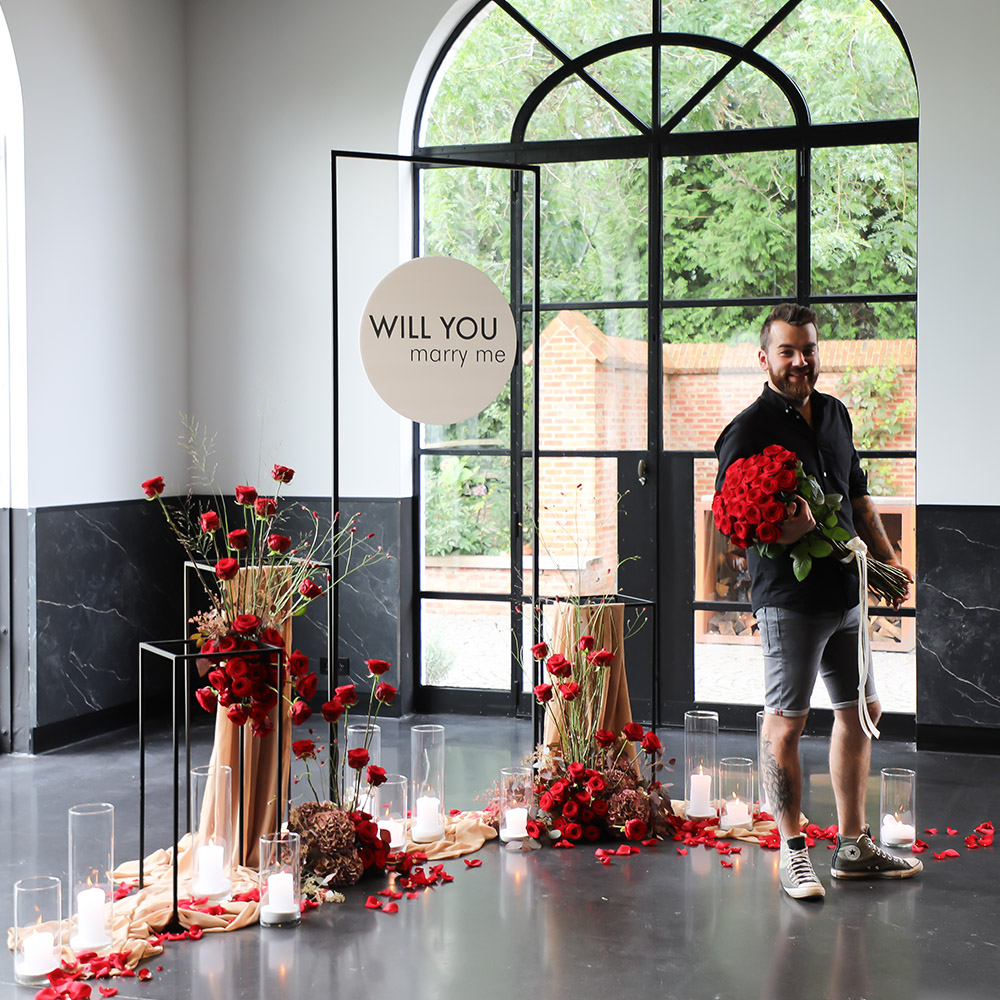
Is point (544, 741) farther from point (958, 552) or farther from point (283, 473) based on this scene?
point (958, 552)

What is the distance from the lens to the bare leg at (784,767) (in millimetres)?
3492

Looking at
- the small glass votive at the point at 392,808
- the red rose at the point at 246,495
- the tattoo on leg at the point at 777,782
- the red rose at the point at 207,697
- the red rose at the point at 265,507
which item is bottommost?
the small glass votive at the point at 392,808

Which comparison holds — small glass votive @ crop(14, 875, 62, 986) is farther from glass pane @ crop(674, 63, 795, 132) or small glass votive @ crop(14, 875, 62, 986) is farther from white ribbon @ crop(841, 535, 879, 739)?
glass pane @ crop(674, 63, 795, 132)

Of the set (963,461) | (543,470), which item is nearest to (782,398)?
(963,461)

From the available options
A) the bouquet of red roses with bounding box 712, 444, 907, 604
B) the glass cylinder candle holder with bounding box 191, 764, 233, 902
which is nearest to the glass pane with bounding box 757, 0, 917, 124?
the bouquet of red roses with bounding box 712, 444, 907, 604

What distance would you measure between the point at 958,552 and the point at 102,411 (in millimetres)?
3769

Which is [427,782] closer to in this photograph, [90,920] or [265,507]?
[265,507]

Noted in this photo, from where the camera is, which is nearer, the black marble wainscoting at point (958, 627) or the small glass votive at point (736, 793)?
the small glass votive at point (736, 793)

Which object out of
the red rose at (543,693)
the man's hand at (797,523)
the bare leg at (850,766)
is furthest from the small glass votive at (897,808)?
the red rose at (543,693)

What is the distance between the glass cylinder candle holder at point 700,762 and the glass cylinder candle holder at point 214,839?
158cm

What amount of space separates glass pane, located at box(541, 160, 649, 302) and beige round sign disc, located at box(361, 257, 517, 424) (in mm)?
1655

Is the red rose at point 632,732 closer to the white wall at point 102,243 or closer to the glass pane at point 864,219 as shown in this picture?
the glass pane at point 864,219

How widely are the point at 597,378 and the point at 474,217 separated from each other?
0.97 meters

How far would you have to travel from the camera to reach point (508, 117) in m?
5.82
